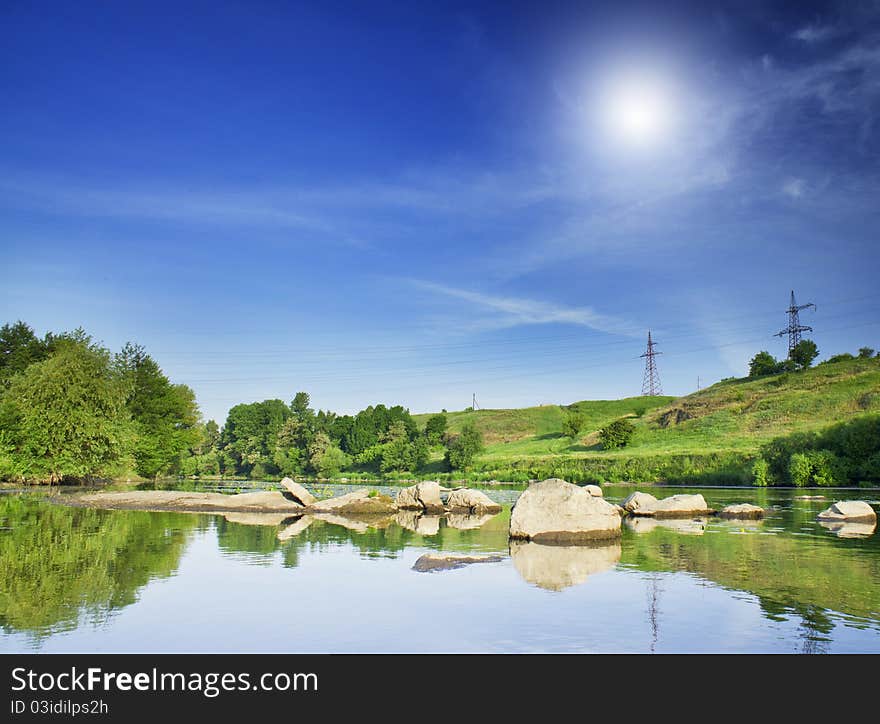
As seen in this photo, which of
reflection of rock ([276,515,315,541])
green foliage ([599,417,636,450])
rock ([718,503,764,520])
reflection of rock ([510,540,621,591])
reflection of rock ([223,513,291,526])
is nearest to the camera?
reflection of rock ([510,540,621,591])

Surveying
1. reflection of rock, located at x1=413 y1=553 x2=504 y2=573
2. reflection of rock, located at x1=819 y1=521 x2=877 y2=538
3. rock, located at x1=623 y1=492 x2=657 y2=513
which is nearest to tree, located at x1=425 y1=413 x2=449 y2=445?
rock, located at x1=623 y1=492 x2=657 y2=513

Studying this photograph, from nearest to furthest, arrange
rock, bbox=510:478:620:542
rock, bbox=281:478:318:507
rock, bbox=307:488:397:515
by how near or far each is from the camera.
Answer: rock, bbox=510:478:620:542
rock, bbox=307:488:397:515
rock, bbox=281:478:318:507

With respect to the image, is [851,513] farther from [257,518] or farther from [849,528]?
[257,518]

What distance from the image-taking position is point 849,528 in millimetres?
27484

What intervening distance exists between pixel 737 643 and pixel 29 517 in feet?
97.4

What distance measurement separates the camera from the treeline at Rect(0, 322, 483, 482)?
2327 inches

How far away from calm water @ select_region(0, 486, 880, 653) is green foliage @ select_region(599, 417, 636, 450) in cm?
7956

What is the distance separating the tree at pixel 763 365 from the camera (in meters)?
137

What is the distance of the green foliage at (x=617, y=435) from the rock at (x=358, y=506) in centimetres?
7131

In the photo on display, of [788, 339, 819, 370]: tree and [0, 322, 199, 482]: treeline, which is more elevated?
[788, 339, 819, 370]: tree

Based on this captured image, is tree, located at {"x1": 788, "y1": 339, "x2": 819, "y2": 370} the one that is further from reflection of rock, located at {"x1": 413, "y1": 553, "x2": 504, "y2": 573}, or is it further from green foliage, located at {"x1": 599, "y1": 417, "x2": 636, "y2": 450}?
reflection of rock, located at {"x1": 413, "y1": 553, "x2": 504, "y2": 573}

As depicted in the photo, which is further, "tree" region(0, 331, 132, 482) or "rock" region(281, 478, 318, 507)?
"tree" region(0, 331, 132, 482)
